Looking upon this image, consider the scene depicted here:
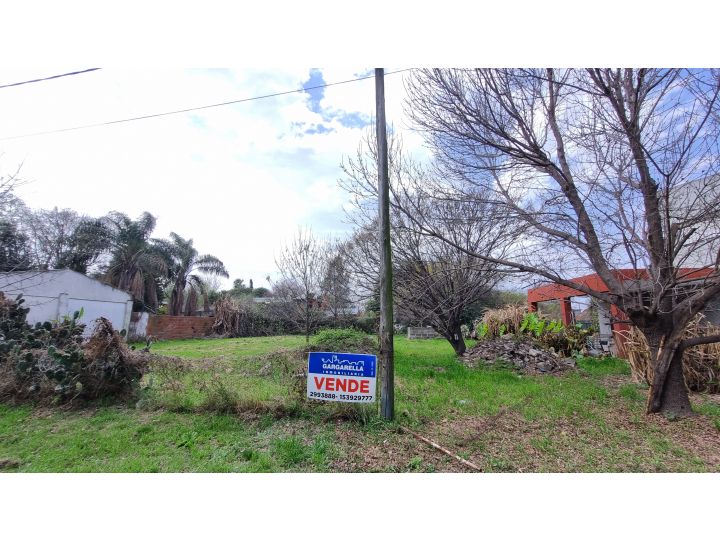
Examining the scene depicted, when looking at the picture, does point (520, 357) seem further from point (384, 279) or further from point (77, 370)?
point (77, 370)

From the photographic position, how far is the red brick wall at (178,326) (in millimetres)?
15500

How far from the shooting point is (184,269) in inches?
870

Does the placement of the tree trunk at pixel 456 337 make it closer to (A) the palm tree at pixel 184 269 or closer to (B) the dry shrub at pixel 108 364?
(B) the dry shrub at pixel 108 364

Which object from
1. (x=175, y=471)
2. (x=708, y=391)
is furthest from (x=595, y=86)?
(x=175, y=471)

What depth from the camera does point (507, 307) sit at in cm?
1130

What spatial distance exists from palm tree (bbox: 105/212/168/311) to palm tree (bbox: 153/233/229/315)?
1.07 metres

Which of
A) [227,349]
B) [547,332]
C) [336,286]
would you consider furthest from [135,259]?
[547,332]

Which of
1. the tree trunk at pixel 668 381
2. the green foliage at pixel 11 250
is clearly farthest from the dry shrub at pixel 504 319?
the green foliage at pixel 11 250

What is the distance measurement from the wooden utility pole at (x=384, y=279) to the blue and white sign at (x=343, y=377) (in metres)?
0.22

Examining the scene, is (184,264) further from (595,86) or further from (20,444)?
(595,86)

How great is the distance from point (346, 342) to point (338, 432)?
3.53 meters

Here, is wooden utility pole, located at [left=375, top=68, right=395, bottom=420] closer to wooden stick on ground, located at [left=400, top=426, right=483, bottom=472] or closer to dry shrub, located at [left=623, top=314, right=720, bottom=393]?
wooden stick on ground, located at [left=400, top=426, right=483, bottom=472]

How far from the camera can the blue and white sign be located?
3527 mm

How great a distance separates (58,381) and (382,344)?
4.44 meters
